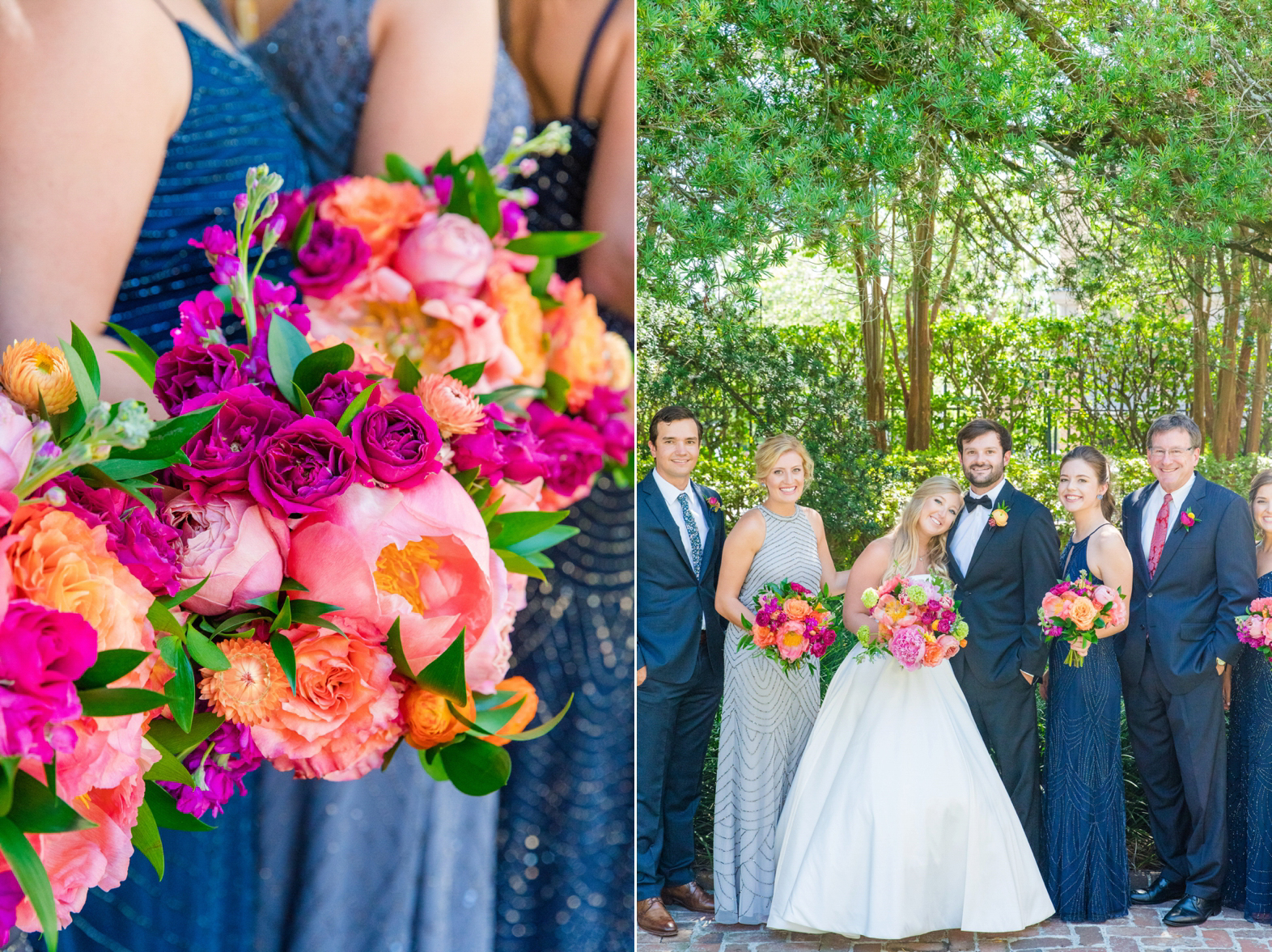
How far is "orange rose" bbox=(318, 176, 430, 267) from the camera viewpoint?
1.34 metres

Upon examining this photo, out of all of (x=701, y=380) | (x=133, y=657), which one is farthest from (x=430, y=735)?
(x=701, y=380)

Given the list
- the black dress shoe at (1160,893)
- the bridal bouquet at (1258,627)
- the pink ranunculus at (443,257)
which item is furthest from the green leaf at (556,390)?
the black dress shoe at (1160,893)

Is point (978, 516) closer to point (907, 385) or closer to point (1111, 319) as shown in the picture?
point (907, 385)

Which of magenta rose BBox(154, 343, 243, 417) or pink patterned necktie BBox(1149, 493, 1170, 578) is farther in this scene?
pink patterned necktie BBox(1149, 493, 1170, 578)

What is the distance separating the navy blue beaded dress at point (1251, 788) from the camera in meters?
3.33

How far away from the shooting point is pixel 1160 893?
3.45 meters

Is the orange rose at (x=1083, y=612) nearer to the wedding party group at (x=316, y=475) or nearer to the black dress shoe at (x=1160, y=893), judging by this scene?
the black dress shoe at (x=1160, y=893)

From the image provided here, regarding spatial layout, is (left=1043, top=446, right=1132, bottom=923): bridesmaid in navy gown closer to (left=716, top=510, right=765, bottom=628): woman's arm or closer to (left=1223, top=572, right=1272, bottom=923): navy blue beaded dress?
(left=1223, top=572, right=1272, bottom=923): navy blue beaded dress

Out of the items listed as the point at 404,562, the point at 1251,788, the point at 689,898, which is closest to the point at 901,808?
the point at 689,898

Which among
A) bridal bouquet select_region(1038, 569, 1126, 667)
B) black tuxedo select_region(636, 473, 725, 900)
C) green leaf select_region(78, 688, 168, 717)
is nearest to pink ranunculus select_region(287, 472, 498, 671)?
green leaf select_region(78, 688, 168, 717)

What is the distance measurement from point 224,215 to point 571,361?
0.51 meters

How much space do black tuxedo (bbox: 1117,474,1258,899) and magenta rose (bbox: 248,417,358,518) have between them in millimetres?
3143

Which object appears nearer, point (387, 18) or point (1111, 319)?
point (387, 18)

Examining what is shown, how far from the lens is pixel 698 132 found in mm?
3312
